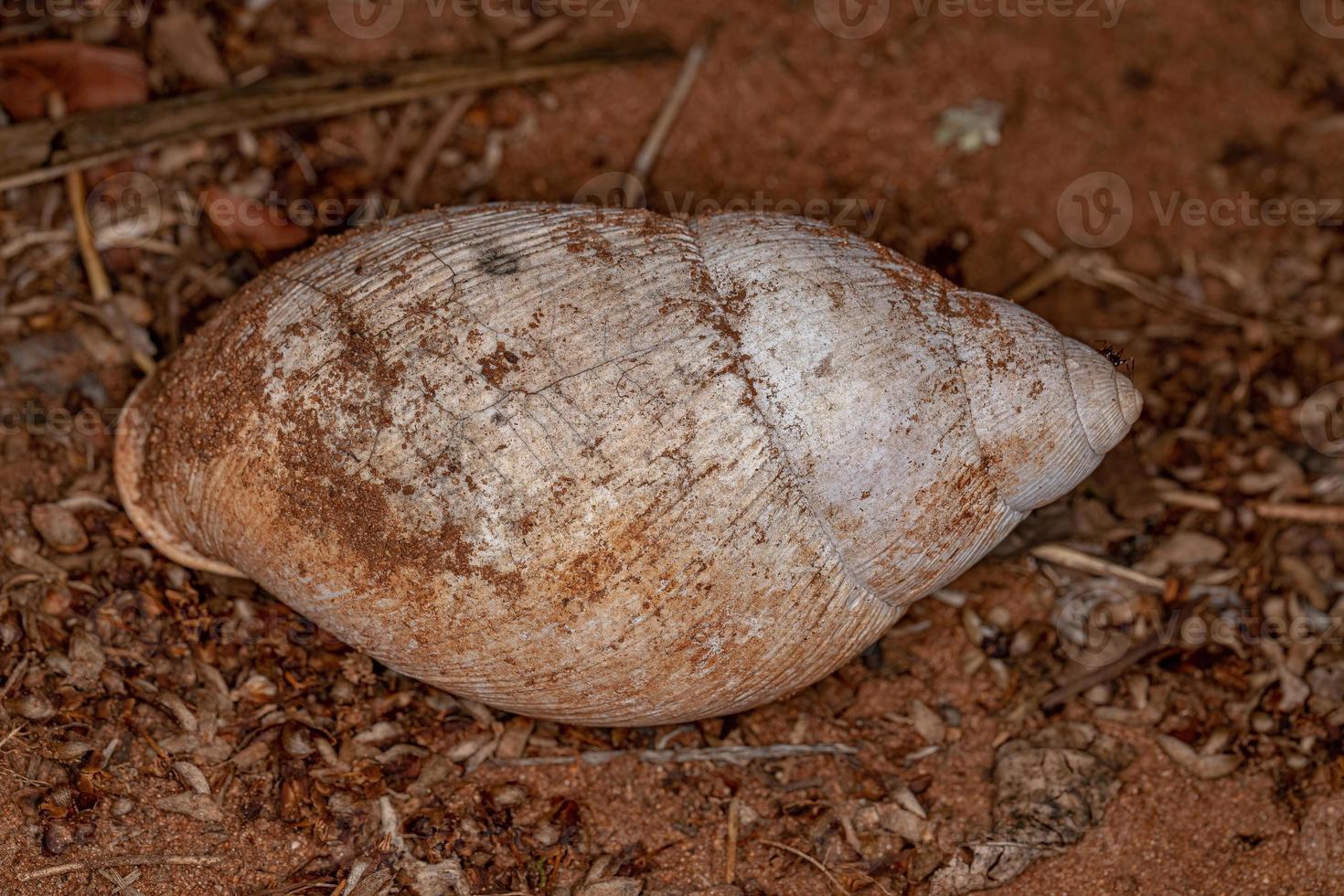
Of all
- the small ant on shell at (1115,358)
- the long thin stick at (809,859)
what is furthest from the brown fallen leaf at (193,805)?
the small ant on shell at (1115,358)

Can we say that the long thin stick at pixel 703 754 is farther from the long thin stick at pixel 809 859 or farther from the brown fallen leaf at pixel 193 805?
the brown fallen leaf at pixel 193 805

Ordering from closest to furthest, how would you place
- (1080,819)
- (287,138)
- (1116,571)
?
(1080,819)
(1116,571)
(287,138)

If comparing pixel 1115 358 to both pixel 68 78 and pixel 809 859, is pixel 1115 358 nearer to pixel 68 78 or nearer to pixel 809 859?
pixel 809 859

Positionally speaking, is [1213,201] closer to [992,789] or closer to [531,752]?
[992,789]

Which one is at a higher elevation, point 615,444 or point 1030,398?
point 615,444

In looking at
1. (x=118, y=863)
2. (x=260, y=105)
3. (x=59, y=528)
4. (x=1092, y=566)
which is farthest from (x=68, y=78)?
(x=1092, y=566)

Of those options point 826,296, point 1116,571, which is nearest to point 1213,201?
point 1116,571

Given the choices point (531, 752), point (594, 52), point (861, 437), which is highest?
point (594, 52)
